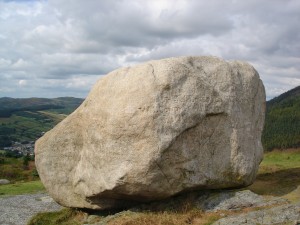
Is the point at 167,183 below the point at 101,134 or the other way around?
below

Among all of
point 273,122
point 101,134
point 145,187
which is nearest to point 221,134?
point 145,187

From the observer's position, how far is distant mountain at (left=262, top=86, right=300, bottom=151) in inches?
3583

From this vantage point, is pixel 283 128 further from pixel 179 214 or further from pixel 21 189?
pixel 179 214

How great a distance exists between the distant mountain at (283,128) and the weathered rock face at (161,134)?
6626 cm

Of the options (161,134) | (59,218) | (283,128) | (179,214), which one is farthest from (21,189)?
(283,128)

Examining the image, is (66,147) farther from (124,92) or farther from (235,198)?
(235,198)

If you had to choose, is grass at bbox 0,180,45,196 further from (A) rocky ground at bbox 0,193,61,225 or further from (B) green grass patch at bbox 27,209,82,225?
(B) green grass patch at bbox 27,209,82,225

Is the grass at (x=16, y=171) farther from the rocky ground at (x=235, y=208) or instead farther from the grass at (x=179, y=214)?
the grass at (x=179, y=214)

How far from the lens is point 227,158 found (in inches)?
865

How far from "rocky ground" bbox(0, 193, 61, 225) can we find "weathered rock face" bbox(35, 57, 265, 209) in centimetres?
532

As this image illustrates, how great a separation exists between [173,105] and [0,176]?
4887 cm

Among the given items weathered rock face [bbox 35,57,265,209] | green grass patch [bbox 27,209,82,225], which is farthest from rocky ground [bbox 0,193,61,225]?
weathered rock face [bbox 35,57,265,209]

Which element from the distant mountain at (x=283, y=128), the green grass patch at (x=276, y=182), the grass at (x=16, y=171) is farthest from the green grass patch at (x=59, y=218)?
the distant mountain at (x=283, y=128)

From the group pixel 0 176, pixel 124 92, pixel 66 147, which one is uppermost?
pixel 124 92
